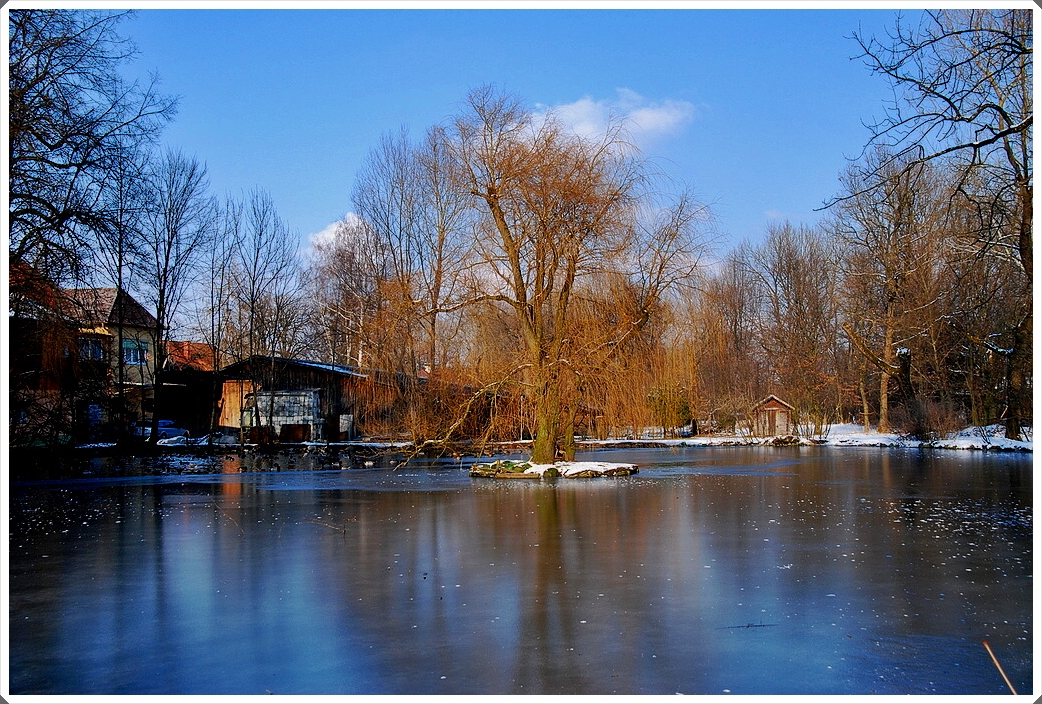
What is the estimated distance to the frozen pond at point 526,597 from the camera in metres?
5.24

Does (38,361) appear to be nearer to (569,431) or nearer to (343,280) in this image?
(569,431)

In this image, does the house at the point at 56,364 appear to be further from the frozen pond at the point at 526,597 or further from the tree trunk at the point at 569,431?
the tree trunk at the point at 569,431

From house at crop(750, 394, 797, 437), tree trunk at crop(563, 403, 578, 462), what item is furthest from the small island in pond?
house at crop(750, 394, 797, 437)

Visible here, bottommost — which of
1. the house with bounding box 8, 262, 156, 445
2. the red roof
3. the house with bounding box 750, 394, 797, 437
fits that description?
the house with bounding box 750, 394, 797, 437

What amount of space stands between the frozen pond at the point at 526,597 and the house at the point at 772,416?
122 feet

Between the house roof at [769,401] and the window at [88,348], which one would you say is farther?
the house roof at [769,401]

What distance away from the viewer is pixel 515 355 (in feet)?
73.8

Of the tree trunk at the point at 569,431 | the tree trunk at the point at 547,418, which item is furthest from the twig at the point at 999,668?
the tree trunk at the point at 569,431

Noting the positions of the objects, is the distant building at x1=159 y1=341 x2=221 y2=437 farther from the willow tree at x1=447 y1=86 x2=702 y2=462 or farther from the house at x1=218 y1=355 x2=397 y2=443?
the willow tree at x1=447 y1=86 x2=702 y2=462

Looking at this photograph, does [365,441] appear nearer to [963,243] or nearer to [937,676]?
[963,243]

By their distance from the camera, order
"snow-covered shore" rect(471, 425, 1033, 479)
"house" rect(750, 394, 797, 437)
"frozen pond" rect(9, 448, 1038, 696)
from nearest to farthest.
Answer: "frozen pond" rect(9, 448, 1038, 696) < "snow-covered shore" rect(471, 425, 1033, 479) < "house" rect(750, 394, 797, 437)

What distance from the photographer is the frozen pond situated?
524cm

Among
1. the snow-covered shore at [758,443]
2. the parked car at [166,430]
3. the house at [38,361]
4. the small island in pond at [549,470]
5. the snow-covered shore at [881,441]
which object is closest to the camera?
the house at [38,361]

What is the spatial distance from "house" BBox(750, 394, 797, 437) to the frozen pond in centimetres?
3724
